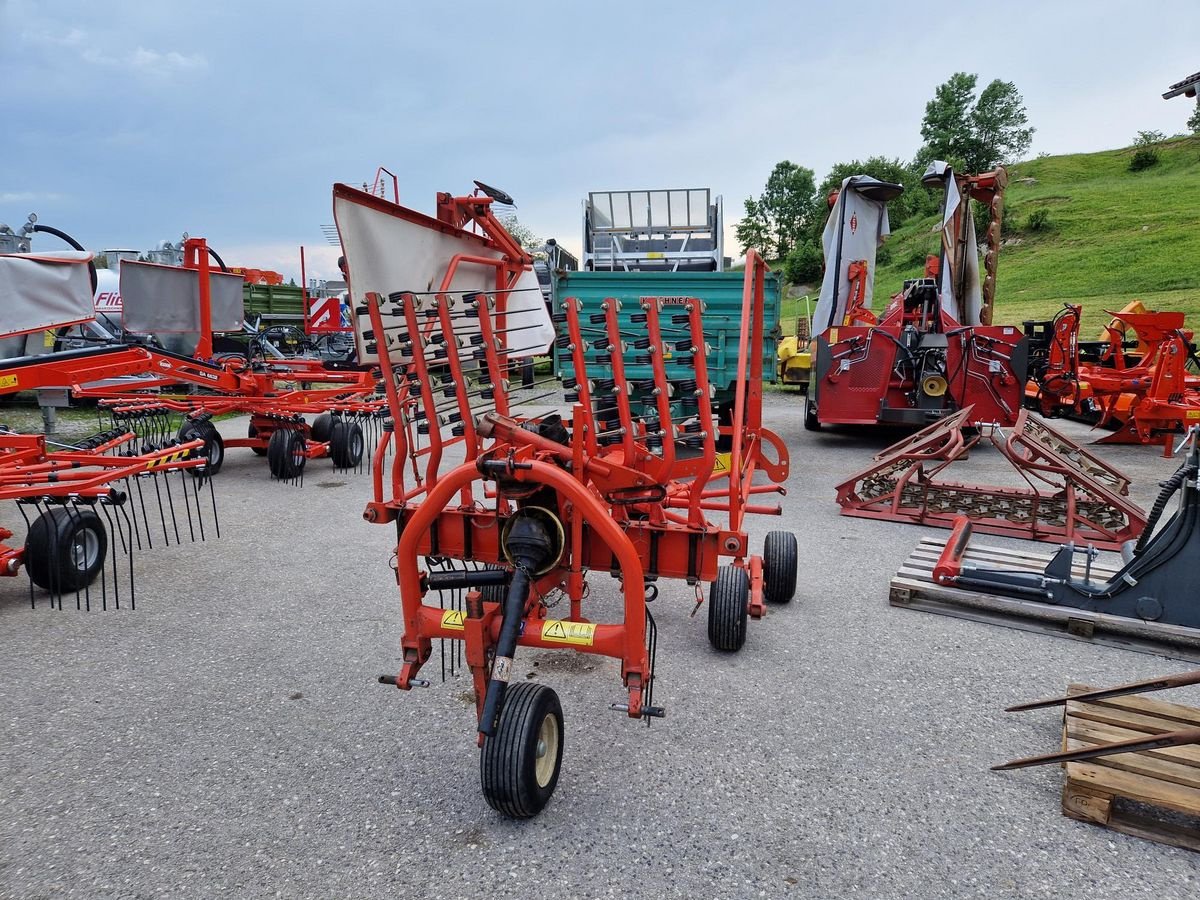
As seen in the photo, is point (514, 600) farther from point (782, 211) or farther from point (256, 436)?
point (782, 211)

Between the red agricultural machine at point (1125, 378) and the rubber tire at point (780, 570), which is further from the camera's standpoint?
the red agricultural machine at point (1125, 378)

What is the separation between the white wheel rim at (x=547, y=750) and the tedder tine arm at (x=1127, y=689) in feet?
6.18

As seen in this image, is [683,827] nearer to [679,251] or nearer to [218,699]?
[218,699]

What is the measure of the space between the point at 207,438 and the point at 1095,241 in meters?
36.3

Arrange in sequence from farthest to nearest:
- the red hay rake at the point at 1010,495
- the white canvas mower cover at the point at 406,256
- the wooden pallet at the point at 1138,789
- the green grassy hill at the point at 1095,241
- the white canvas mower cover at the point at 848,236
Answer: the green grassy hill at the point at 1095,241, the white canvas mower cover at the point at 848,236, the red hay rake at the point at 1010,495, the white canvas mower cover at the point at 406,256, the wooden pallet at the point at 1138,789

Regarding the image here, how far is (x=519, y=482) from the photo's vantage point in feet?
8.55

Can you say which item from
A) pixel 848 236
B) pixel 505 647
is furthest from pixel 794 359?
pixel 505 647

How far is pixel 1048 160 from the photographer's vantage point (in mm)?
56625

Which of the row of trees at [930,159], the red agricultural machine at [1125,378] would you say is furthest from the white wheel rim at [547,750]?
the row of trees at [930,159]

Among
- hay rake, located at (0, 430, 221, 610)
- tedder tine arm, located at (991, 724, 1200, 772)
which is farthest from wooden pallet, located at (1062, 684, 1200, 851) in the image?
hay rake, located at (0, 430, 221, 610)

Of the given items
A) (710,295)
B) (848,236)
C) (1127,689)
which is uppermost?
(848,236)

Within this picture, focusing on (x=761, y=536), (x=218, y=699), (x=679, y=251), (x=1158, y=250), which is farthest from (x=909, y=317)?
(x=1158, y=250)

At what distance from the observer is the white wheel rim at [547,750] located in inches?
95.5

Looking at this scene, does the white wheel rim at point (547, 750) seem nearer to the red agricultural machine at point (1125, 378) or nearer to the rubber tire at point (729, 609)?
the rubber tire at point (729, 609)
